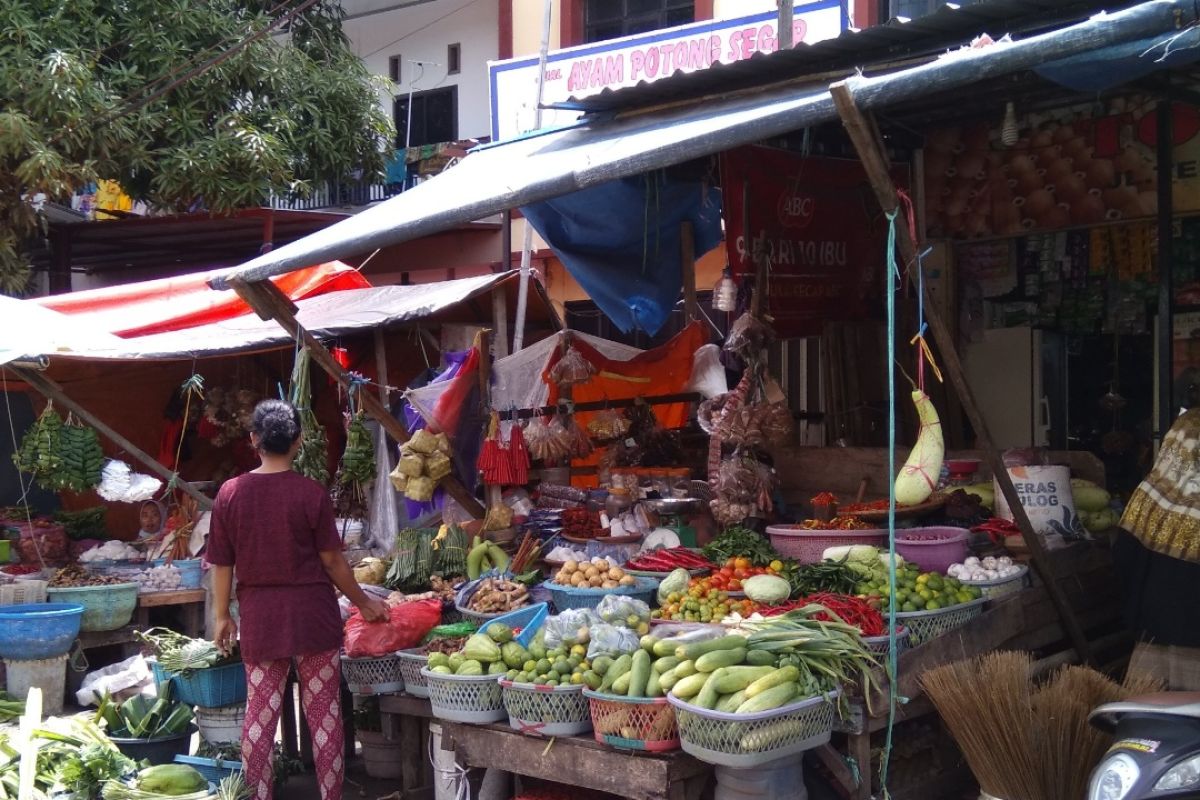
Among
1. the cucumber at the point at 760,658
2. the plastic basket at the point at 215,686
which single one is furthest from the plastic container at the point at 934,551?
the plastic basket at the point at 215,686

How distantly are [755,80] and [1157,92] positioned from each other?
2070mm

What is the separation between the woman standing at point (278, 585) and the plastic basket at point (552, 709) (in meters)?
1.06

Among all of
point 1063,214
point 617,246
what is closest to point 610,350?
point 617,246

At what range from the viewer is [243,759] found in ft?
18.5

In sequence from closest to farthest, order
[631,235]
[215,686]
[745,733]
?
1. [745,733]
2. [215,686]
3. [631,235]

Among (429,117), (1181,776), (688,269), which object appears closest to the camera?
(1181,776)

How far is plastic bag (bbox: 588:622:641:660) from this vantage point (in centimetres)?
517

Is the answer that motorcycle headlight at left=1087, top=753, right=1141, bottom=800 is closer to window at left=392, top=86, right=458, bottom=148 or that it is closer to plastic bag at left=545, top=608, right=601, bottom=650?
plastic bag at left=545, top=608, right=601, bottom=650

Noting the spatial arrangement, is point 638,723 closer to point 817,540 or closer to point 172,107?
point 817,540

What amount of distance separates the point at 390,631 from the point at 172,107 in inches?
338

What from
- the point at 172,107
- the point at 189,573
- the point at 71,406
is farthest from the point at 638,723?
the point at 172,107

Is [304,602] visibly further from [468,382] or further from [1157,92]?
[1157,92]

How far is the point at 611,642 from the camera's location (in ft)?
17.0

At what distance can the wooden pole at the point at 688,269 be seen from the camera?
→ 26.4 ft
